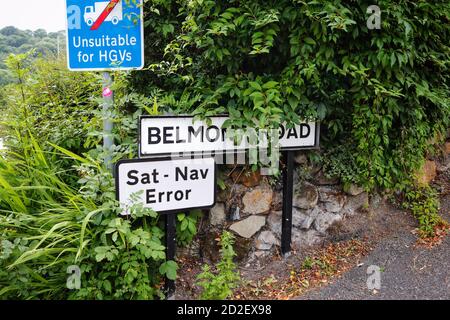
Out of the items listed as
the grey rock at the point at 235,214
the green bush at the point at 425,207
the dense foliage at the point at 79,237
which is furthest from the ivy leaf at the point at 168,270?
the green bush at the point at 425,207

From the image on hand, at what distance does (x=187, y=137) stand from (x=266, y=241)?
1248 mm

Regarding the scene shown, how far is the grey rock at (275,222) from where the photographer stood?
128 inches

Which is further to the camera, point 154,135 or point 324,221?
point 324,221

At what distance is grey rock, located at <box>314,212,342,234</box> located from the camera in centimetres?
338

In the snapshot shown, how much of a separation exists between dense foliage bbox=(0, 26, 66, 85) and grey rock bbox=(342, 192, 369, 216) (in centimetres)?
292

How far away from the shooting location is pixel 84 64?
8.34 feet

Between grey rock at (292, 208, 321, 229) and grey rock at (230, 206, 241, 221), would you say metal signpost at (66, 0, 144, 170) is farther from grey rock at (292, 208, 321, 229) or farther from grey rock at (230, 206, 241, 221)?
grey rock at (292, 208, 321, 229)

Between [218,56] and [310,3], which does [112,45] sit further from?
[310,3]

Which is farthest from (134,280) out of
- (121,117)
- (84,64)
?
(84,64)

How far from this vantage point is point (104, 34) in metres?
2.51

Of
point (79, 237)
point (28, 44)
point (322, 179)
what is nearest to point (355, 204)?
point (322, 179)

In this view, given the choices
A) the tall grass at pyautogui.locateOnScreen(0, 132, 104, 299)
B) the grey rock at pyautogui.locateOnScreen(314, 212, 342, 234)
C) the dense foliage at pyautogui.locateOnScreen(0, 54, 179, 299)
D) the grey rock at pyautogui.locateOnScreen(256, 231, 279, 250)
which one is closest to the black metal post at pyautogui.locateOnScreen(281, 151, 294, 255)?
the grey rock at pyautogui.locateOnScreen(256, 231, 279, 250)

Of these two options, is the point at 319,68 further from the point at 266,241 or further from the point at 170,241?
the point at 170,241

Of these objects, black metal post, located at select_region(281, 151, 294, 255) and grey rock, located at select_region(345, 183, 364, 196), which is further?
grey rock, located at select_region(345, 183, 364, 196)
